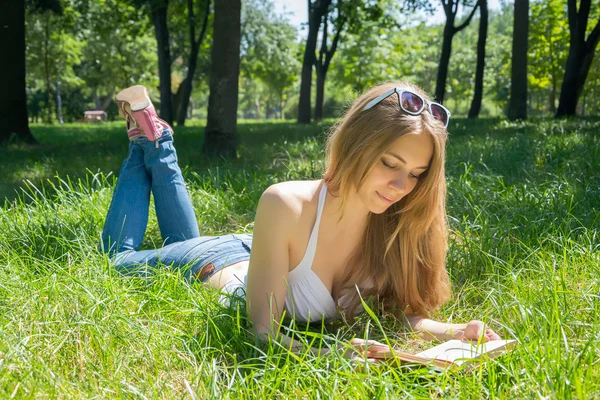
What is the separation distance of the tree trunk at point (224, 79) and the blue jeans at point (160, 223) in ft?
12.5

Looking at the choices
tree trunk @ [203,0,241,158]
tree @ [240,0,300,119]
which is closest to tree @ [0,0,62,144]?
tree trunk @ [203,0,241,158]

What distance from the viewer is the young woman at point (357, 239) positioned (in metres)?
2.42

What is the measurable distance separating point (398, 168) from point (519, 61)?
11.0 m

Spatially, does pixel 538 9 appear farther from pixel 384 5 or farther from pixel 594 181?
pixel 594 181

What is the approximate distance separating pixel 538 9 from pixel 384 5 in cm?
1058

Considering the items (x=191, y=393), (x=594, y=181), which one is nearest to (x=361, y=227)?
(x=191, y=393)

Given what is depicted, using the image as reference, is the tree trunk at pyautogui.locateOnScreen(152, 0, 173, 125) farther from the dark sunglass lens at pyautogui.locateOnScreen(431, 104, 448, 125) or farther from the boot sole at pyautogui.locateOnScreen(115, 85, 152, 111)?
the dark sunglass lens at pyautogui.locateOnScreen(431, 104, 448, 125)

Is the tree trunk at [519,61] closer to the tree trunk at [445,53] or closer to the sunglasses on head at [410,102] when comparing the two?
the tree trunk at [445,53]

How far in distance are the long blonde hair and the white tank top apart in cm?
9

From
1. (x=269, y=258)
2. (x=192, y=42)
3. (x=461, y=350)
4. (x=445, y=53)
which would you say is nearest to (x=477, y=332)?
(x=461, y=350)

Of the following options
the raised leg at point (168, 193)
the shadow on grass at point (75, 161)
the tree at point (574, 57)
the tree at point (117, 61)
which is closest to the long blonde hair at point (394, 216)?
the raised leg at point (168, 193)

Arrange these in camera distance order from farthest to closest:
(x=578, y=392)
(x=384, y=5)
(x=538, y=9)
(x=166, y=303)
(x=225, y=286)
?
(x=538, y=9)
(x=384, y=5)
(x=225, y=286)
(x=166, y=303)
(x=578, y=392)

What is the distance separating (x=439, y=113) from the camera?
8.24 feet

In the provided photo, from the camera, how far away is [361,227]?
285 cm
